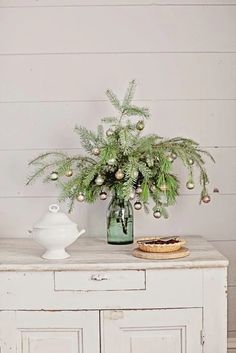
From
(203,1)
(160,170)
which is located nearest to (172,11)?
(203,1)

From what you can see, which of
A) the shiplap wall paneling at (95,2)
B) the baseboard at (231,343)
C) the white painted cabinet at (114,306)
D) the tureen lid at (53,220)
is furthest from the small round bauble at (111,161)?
the baseboard at (231,343)

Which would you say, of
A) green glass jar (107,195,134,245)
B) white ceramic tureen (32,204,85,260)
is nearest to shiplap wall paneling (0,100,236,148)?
green glass jar (107,195,134,245)

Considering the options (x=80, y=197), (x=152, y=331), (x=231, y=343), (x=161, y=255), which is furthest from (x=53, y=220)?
(x=231, y=343)

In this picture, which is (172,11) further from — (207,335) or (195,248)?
(207,335)

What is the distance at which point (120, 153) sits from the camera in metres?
2.28

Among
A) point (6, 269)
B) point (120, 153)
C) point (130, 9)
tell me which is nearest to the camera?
point (6, 269)

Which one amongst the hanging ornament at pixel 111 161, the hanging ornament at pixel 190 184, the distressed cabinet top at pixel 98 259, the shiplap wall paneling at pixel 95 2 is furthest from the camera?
the shiplap wall paneling at pixel 95 2

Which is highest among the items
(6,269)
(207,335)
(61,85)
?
(61,85)

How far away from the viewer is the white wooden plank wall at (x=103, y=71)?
254 centimetres

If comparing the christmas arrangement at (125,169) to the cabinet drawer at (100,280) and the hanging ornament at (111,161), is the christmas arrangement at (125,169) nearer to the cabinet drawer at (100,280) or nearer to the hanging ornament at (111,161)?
Result: the hanging ornament at (111,161)

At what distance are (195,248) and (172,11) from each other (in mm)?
948

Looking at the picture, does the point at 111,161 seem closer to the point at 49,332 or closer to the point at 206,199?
the point at 206,199

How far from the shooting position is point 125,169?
2.25 m

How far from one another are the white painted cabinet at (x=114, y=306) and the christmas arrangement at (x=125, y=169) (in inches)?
11.0
